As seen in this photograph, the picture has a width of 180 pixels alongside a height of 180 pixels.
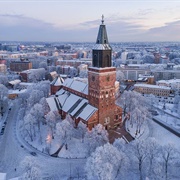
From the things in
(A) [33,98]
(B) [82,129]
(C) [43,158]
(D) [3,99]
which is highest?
(A) [33,98]

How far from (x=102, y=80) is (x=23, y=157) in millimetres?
25563

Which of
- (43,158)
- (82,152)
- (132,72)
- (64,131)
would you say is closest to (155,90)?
(132,72)

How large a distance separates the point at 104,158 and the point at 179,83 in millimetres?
90300

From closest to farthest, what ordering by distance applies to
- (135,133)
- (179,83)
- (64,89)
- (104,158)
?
(104,158) → (135,133) → (64,89) → (179,83)

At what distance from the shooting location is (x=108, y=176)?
3300 centimetres

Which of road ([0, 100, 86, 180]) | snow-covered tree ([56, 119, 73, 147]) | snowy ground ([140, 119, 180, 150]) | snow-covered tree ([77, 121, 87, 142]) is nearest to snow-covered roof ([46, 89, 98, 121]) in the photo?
snow-covered tree ([77, 121, 87, 142])

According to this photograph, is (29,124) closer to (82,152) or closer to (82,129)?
(82,129)

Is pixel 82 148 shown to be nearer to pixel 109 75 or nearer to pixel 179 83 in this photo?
pixel 109 75

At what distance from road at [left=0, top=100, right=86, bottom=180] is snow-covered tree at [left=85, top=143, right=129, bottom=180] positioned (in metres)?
8.28

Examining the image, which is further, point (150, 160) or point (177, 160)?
point (177, 160)

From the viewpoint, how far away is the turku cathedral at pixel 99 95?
178 ft

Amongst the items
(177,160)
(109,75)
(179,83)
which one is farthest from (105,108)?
(179,83)

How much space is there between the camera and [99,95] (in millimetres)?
55875

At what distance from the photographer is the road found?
4399 centimetres
